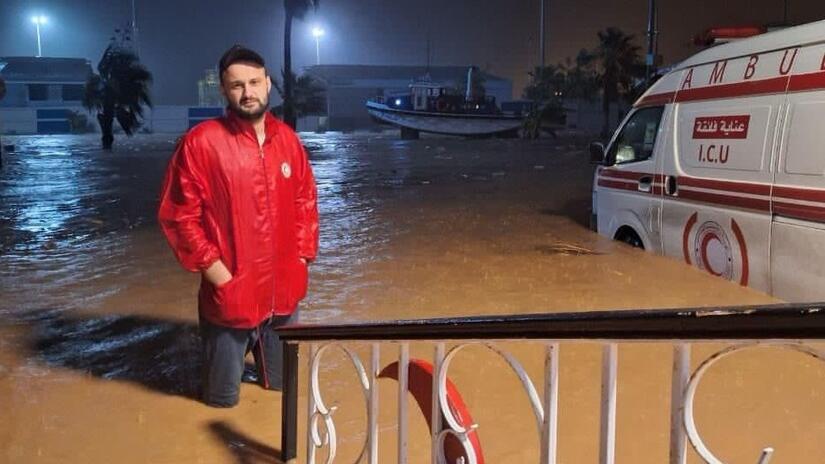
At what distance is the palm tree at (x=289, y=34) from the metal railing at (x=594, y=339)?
39.3 m

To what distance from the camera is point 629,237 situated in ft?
28.9

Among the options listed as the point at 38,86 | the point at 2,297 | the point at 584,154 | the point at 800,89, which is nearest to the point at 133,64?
the point at 584,154

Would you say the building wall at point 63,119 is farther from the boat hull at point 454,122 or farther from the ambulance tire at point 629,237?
the ambulance tire at point 629,237

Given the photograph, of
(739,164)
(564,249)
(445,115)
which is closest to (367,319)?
(739,164)

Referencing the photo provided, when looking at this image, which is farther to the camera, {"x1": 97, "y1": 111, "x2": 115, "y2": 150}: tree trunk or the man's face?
{"x1": 97, "y1": 111, "x2": 115, "y2": 150}: tree trunk

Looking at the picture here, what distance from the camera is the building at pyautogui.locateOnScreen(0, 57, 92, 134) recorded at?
56.5 meters

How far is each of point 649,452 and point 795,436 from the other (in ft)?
2.60

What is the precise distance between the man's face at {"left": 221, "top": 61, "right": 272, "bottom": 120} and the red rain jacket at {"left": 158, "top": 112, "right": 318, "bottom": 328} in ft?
0.23

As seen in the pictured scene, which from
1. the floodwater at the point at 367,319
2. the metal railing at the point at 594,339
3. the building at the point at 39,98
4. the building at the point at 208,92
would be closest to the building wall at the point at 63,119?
the building at the point at 39,98

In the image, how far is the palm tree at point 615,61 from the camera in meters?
55.2

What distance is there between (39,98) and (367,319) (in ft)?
193

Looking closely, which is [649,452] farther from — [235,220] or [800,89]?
[800,89]

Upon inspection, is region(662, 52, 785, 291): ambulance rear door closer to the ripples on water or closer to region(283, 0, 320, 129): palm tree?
the ripples on water

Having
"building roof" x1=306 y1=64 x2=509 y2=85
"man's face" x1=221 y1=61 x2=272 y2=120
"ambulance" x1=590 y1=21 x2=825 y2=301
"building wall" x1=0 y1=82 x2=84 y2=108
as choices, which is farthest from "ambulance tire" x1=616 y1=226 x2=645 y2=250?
"building roof" x1=306 y1=64 x2=509 y2=85
